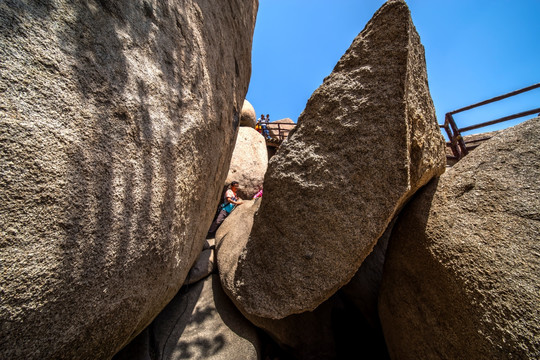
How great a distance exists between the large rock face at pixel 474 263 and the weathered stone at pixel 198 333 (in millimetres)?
1339

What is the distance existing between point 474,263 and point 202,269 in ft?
8.36

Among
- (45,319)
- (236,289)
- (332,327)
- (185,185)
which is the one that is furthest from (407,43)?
(332,327)

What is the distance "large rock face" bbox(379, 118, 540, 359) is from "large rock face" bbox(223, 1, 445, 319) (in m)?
0.32

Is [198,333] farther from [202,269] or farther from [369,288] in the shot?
[369,288]

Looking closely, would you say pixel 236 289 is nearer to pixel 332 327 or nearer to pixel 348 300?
pixel 332 327

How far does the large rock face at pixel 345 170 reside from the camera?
1.48m

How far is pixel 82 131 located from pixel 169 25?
102 centimetres

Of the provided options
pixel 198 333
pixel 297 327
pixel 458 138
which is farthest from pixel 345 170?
pixel 458 138

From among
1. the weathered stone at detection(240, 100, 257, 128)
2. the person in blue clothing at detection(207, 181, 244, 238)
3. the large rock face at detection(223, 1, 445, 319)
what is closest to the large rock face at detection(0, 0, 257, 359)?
the large rock face at detection(223, 1, 445, 319)

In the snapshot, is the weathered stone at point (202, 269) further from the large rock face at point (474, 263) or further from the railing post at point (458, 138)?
the railing post at point (458, 138)

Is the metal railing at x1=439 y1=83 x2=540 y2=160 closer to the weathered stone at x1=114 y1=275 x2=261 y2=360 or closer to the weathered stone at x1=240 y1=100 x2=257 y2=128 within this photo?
the weathered stone at x1=114 y1=275 x2=261 y2=360

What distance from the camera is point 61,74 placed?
94cm

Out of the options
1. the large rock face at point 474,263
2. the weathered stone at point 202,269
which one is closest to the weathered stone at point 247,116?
the weathered stone at point 202,269

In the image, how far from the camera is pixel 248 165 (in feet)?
19.8
